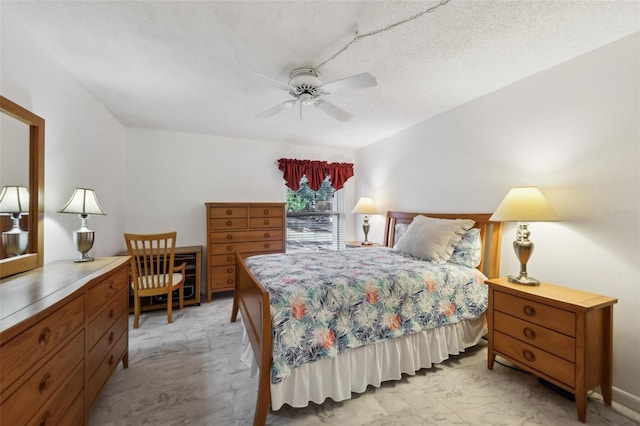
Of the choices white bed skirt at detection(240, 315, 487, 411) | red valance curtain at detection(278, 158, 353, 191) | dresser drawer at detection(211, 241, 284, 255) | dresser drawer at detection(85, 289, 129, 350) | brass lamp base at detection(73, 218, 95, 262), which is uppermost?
red valance curtain at detection(278, 158, 353, 191)

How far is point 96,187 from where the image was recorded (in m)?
2.77

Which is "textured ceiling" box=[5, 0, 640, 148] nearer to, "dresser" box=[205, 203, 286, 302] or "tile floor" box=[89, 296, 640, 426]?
"dresser" box=[205, 203, 286, 302]

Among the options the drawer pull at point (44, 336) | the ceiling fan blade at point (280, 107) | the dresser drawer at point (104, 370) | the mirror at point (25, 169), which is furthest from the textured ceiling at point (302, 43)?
the dresser drawer at point (104, 370)

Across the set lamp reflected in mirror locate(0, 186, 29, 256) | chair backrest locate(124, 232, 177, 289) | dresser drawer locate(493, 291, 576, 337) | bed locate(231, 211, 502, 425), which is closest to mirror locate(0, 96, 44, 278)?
lamp reflected in mirror locate(0, 186, 29, 256)

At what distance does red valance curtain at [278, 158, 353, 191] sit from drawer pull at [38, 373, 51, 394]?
3668 mm

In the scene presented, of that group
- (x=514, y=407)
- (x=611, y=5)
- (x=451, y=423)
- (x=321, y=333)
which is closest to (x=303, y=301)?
(x=321, y=333)

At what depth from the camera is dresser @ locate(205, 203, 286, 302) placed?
12.2 ft

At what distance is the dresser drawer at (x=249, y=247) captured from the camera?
12.3 ft

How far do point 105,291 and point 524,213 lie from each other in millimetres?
2963

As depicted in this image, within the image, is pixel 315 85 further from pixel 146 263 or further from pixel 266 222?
pixel 146 263

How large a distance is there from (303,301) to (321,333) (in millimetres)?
236

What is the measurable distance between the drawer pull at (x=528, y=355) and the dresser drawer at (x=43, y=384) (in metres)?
2.69

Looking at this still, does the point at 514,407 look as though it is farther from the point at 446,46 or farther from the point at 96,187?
the point at 96,187

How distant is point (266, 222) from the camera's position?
4047 mm
